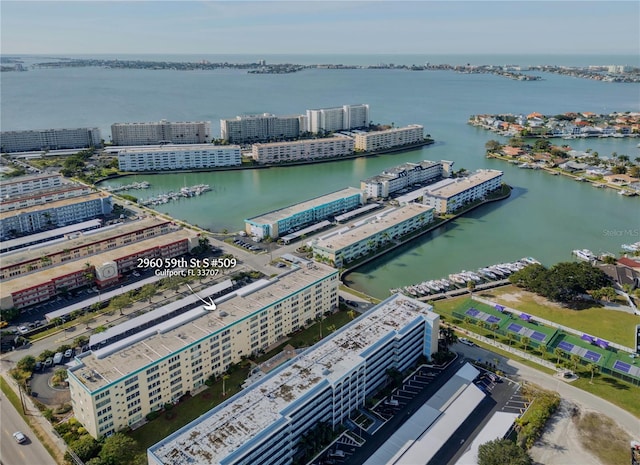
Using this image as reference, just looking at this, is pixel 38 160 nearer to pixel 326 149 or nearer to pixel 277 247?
pixel 326 149

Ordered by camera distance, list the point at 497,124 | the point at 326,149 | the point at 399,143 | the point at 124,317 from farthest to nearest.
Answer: the point at 497,124 → the point at 399,143 → the point at 326,149 → the point at 124,317

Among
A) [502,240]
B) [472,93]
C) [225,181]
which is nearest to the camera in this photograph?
[502,240]

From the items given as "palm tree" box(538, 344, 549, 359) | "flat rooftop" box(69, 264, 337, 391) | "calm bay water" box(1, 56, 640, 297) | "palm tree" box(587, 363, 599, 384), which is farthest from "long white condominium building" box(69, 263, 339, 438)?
"palm tree" box(587, 363, 599, 384)

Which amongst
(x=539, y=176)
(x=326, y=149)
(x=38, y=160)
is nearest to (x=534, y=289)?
(x=539, y=176)

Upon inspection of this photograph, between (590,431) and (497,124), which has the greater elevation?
(497,124)

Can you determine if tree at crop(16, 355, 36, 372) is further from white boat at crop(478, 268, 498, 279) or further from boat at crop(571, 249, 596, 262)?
boat at crop(571, 249, 596, 262)

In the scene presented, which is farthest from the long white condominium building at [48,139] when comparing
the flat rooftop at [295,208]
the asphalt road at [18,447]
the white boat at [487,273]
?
the white boat at [487,273]

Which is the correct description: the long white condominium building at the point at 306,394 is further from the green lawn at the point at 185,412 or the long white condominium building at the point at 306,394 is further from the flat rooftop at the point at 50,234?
the flat rooftop at the point at 50,234
